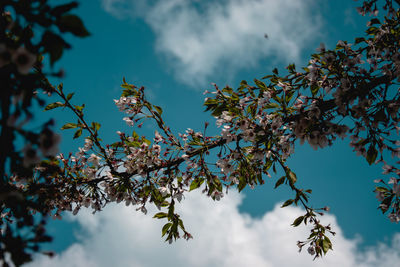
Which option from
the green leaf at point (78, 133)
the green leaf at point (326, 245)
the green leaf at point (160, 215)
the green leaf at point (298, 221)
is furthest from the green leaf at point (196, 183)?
the green leaf at point (326, 245)

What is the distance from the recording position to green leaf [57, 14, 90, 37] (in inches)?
61.1

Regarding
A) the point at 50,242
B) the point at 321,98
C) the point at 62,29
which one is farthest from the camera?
the point at 321,98

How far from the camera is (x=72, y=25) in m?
1.56

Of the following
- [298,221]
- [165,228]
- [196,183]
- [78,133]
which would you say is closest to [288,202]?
[298,221]

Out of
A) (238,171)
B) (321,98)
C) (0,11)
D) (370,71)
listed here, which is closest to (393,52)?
(370,71)

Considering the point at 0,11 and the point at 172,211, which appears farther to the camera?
Answer: the point at 172,211

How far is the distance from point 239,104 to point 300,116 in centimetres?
100

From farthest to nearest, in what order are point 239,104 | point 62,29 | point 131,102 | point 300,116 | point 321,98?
point 131,102 → point 239,104 → point 321,98 → point 300,116 → point 62,29

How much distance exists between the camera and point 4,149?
Result: 5.22 ft

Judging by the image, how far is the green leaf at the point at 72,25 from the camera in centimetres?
155

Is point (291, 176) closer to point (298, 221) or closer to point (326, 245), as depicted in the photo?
point (298, 221)

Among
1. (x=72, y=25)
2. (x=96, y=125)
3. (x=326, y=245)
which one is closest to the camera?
(x=72, y=25)

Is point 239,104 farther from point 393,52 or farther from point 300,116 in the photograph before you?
point 393,52

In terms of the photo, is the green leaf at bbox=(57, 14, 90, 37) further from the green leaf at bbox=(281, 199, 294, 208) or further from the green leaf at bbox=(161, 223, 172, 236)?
the green leaf at bbox=(281, 199, 294, 208)
